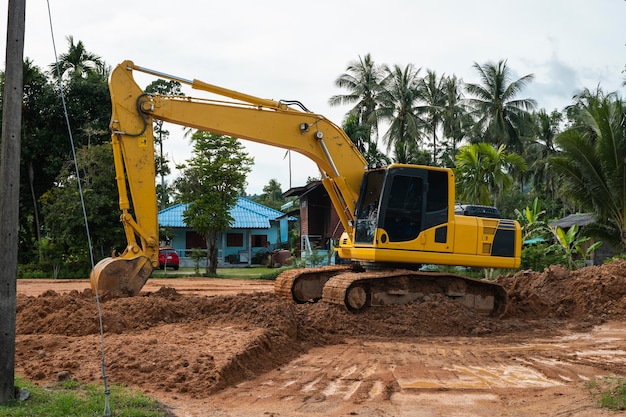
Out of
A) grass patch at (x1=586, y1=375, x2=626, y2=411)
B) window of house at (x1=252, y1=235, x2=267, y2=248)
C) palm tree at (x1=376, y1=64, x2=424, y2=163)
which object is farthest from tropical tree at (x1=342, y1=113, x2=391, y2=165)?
grass patch at (x1=586, y1=375, x2=626, y2=411)

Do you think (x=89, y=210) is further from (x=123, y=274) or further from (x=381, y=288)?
(x=381, y=288)

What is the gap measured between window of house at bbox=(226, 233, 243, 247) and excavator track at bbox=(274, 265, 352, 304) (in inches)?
1196

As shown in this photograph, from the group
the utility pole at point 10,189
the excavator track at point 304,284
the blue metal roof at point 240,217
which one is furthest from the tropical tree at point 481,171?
the utility pole at point 10,189

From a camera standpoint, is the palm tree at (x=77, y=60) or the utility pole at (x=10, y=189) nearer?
the utility pole at (x=10, y=189)

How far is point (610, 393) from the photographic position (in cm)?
652

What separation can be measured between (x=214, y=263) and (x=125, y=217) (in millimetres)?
20092

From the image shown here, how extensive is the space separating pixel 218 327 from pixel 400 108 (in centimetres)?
3628

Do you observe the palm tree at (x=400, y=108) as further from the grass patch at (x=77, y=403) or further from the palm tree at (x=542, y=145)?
the grass patch at (x=77, y=403)

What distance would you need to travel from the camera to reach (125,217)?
11.3 m

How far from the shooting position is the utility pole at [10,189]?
6047mm

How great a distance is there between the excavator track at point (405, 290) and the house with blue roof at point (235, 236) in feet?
93.5

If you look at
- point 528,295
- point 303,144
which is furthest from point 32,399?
point 528,295

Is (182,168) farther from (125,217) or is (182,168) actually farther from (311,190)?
(125,217)

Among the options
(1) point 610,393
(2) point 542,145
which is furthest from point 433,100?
(1) point 610,393
